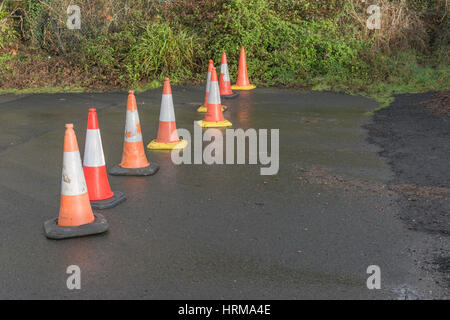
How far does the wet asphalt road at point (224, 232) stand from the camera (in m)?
4.09

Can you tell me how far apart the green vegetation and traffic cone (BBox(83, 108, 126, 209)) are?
7.90m

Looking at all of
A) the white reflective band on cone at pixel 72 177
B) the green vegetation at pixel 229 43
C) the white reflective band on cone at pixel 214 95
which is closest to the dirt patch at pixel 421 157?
the white reflective band on cone at pixel 214 95

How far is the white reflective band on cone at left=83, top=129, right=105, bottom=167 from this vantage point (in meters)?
5.89

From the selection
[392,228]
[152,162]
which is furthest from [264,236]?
[152,162]

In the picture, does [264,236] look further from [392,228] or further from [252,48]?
[252,48]

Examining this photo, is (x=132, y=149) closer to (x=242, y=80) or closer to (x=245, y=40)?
(x=242, y=80)

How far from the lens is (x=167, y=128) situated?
8133 millimetres

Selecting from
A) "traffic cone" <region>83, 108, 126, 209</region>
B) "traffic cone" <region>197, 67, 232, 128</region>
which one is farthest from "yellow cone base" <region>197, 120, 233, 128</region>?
"traffic cone" <region>83, 108, 126, 209</region>

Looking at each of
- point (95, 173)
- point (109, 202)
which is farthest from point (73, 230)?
point (95, 173)

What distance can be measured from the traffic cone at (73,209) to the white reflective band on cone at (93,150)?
0.64m

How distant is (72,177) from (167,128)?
9.97 ft

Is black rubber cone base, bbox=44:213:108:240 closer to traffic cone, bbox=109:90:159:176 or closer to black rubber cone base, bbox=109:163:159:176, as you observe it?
black rubber cone base, bbox=109:163:159:176

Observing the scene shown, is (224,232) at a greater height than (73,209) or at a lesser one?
lesser
